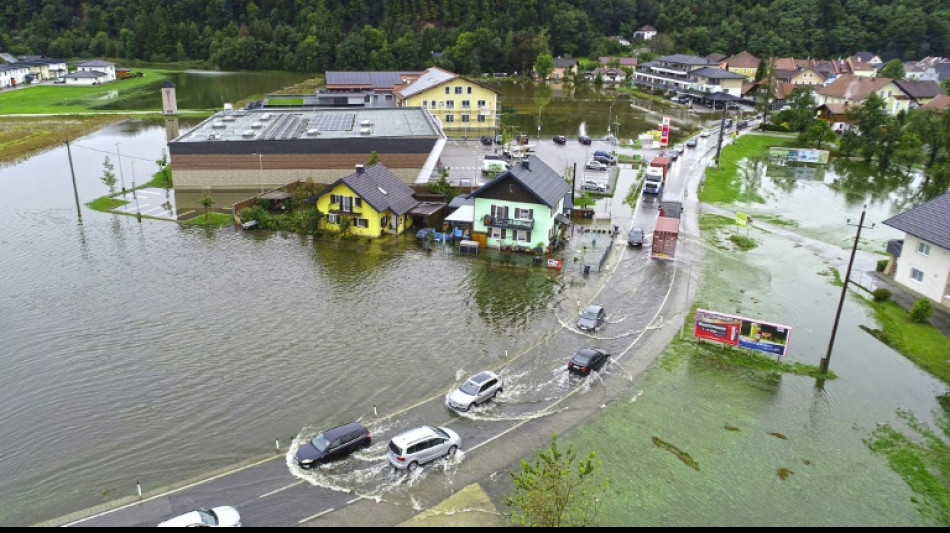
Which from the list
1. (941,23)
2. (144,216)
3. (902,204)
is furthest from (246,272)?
(941,23)

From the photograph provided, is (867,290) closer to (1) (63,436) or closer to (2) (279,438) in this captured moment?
(2) (279,438)

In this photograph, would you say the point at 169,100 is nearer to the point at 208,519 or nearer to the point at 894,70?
the point at 208,519

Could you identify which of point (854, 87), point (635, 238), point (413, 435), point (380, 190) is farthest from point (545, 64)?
point (413, 435)

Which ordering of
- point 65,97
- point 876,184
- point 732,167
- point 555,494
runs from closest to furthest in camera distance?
point 555,494 → point 876,184 → point 732,167 → point 65,97

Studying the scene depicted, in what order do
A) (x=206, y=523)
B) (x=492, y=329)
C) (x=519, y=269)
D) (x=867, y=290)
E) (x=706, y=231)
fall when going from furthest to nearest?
(x=706, y=231) < (x=519, y=269) < (x=867, y=290) < (x=492, y=329) < (x=206, y=523)

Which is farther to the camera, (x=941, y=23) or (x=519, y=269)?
(x=941, y=23)

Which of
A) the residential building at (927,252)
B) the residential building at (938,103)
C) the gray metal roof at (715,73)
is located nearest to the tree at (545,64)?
the gray metal roof at (715,73)
